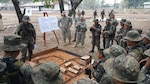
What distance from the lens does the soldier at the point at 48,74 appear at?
2.46 m

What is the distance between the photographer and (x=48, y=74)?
2453mm

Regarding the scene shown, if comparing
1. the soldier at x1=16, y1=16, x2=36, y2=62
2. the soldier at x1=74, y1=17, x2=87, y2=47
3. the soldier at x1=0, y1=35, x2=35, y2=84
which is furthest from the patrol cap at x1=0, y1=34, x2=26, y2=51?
the soldier at x1=74, y1=17, x2=87, y2=47

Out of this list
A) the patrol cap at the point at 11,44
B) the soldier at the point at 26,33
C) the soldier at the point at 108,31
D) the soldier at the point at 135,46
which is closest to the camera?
the patrol cap at the point at 11,44

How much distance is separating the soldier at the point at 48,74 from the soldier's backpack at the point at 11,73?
23cm

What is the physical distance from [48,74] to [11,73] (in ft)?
1.71

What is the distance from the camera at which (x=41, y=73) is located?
2535 mm

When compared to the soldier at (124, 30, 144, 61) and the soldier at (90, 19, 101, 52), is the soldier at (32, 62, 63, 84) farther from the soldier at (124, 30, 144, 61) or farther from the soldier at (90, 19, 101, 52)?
the soldier at (90, 19, 101, 52)

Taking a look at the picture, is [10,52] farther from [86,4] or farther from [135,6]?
[86,4]

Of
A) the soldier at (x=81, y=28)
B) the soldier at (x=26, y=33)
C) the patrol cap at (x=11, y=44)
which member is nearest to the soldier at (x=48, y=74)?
the patrol cap at (x=11, y=44)

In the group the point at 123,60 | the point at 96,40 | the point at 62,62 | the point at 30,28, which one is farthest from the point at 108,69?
the point at 96,40

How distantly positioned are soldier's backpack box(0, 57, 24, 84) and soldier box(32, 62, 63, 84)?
0.77 feet

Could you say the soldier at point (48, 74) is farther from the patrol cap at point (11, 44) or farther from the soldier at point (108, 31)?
the soldier at point (108, 31)

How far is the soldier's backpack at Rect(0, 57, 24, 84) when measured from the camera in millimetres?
2533

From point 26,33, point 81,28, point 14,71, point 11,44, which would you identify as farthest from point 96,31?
point 14,71
